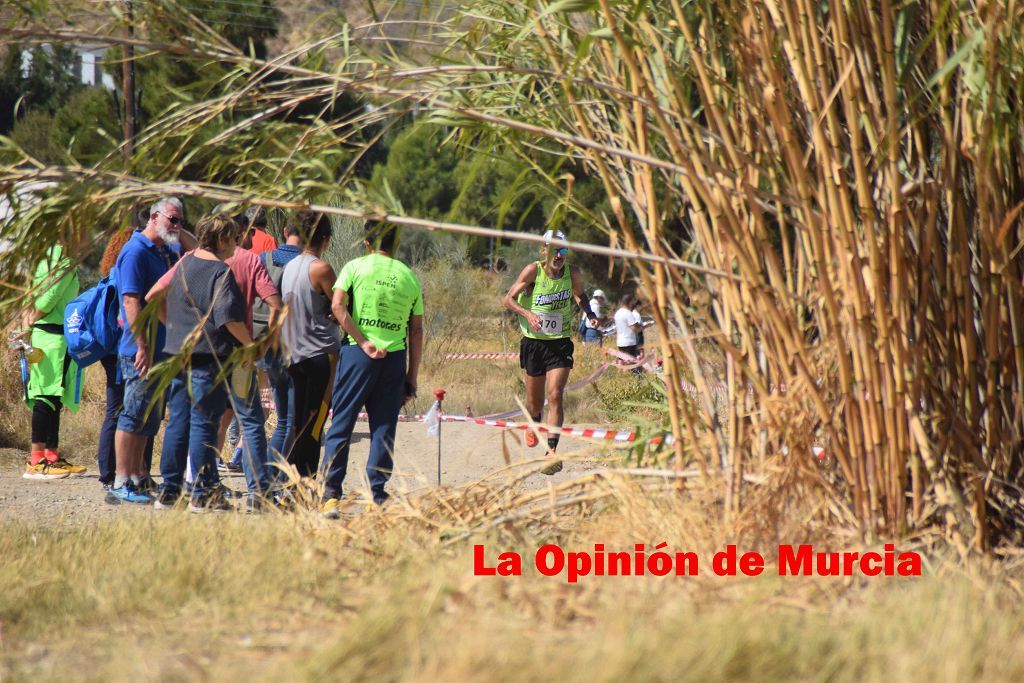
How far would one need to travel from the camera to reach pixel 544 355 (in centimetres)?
796

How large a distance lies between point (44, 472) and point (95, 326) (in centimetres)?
123

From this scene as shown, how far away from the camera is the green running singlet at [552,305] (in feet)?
25.9

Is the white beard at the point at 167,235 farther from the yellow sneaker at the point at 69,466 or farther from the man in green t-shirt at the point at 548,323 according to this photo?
the man in green t-shirt at the point at 548,323

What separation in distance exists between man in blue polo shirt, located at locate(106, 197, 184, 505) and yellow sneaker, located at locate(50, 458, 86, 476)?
1.03 m

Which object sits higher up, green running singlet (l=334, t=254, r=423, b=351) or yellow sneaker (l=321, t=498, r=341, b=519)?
green running singlet (l=334, t=254, r=423, b=351)

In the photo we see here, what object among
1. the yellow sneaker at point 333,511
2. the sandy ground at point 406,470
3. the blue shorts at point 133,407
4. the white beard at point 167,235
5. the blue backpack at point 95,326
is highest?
the white beard at point 167,235

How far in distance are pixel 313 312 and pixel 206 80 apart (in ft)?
8.28

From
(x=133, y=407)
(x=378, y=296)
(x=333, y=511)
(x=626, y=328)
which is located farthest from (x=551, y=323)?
(x=626, y=328)

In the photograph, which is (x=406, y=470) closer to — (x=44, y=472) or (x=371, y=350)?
(x=371, y=350)

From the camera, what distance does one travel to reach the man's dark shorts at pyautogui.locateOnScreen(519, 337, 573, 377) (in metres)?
7.91

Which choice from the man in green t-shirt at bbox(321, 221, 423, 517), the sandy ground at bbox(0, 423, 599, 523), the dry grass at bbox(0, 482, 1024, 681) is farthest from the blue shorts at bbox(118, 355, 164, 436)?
the dry grass at bbox(0, 482, 1024, 681)

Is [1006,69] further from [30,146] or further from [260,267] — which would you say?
[30,146]

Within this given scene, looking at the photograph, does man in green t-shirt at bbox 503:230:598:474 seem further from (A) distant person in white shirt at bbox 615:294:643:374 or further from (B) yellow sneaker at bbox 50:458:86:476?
(A) distant person in white shirt at bbox 615:294:643:374

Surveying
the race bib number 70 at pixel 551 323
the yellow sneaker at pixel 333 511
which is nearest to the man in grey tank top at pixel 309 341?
the yellow sneaker at pixel 333 511
